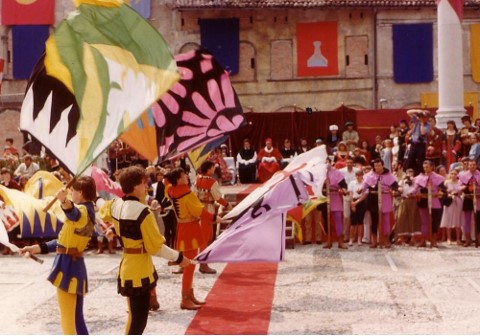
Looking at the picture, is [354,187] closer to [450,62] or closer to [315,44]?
[450,62]

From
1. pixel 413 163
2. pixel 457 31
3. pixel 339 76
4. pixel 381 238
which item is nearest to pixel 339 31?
pixel 339 76

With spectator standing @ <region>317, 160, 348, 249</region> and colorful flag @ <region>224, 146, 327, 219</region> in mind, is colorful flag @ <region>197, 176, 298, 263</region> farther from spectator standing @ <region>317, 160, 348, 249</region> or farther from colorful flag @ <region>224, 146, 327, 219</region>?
spectator standing @ <region>317, 160, 348, 249</region>

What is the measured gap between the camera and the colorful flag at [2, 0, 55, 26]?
41438mm

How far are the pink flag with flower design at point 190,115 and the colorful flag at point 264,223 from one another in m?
1.58

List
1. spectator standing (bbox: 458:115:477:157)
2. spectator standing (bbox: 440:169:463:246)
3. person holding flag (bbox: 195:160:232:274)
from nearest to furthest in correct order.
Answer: person holding flag (bbox: 195:160:232:274), spectator standing (bbox: 440:169:463:246), spectator standing (bbox: 458:115:477:157)

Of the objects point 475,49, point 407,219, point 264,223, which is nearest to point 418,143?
point 407,219

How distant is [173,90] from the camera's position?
40.8ft

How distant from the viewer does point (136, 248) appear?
7.64 m

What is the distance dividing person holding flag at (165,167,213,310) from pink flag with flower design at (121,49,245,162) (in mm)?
788

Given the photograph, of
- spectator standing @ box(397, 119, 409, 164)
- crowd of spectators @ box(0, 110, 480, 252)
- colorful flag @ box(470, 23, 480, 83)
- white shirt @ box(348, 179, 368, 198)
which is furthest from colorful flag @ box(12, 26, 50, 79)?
white shirt @ box(348, 179, 368, 198)

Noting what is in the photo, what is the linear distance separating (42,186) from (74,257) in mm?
8124

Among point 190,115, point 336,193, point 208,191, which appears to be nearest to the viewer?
point 190,115

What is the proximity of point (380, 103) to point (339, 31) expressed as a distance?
12.8 feet

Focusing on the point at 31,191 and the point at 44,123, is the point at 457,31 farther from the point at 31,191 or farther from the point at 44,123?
the point at 44,123
